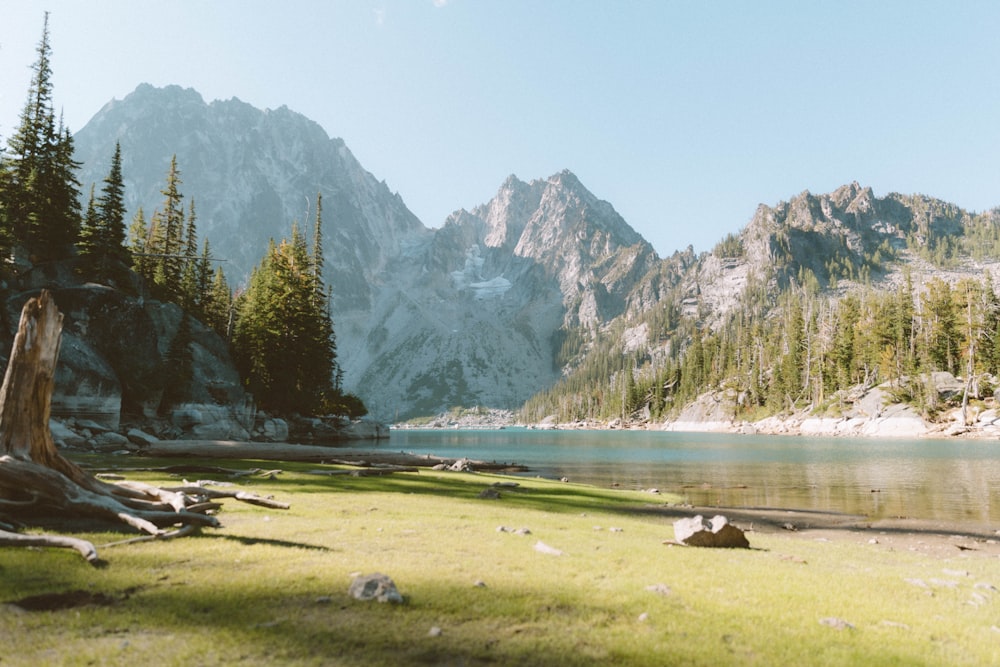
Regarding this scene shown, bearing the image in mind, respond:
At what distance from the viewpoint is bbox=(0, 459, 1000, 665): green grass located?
201 inches

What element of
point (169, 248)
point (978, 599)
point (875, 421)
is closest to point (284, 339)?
point (169, 248)

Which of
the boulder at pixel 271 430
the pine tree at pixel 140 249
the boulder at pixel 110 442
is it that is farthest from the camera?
the pine tree at pixel 140 249

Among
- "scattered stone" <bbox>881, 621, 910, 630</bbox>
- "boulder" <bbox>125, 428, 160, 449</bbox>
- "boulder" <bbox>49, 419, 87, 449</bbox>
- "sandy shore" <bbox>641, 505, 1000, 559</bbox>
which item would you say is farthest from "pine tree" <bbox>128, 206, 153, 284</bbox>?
"scattered stone" <bbox>881, 621, 910, 630</bbox>

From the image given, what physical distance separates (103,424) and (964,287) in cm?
→ 16016

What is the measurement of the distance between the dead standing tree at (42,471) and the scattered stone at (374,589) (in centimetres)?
494

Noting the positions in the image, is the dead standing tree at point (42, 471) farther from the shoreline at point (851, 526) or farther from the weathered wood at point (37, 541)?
the shoreline at point (851, 526)

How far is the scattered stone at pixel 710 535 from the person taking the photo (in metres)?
12.4

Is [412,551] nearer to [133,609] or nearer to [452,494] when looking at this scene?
[133,609]

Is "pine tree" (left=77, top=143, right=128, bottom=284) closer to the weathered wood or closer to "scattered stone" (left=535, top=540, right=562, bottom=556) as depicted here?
the weathered wood

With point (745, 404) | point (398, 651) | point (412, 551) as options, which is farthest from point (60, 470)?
point (745, 404)

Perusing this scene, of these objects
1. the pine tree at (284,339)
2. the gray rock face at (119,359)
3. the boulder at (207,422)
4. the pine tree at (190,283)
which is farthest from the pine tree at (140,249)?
the boulder at (207,422)

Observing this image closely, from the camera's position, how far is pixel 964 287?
122938 millimetres

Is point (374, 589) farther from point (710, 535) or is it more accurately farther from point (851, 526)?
point (851, 526)

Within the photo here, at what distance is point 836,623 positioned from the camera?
6.55m
